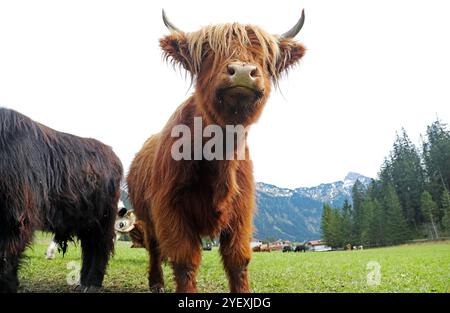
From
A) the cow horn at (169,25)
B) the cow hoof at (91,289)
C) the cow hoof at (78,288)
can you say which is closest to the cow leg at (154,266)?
the cow hoof at (91,289)

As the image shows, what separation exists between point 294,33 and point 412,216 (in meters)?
35.8

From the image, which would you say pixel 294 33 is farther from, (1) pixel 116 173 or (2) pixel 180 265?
(1) pixel 116 173

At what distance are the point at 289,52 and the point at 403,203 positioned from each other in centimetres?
3675

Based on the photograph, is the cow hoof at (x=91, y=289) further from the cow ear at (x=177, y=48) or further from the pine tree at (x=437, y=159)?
the pine tree at (x=437, y=159)

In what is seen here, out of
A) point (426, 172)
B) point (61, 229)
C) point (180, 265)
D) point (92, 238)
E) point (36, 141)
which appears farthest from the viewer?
point (426, 172)

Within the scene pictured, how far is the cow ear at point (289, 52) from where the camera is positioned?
336 cm

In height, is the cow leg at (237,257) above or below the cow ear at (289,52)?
below

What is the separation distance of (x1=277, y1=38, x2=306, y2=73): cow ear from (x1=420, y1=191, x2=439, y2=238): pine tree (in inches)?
1291

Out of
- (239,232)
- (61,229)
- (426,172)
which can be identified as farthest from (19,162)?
(426,172)

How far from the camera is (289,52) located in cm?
339

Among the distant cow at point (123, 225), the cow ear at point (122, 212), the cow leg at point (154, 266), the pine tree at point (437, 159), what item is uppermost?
the pine tree at point (437, 159)

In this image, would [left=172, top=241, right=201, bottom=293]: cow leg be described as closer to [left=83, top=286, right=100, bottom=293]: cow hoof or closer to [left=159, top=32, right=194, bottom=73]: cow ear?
[left=159, top=32, right=194, bottom=73]: cow ear

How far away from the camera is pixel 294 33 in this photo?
346 centimetres

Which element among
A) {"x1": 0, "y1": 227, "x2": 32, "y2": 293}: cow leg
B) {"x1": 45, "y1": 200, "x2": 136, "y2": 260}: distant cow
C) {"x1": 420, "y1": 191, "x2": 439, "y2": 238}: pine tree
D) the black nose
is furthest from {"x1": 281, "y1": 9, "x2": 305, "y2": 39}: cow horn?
{"x1": 420, "y1": 191, "x2": 439, "y2": 238}: pine tree
